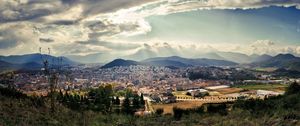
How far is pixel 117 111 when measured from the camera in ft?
289

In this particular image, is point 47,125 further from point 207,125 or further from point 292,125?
point 292,125

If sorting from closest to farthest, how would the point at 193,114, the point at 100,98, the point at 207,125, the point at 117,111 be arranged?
the point at 207,125 → the point at 193,114 → the point at 117,111 → the point at 100,98

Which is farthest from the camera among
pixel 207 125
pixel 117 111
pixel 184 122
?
pixel 117 111

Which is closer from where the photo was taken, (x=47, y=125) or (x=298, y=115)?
(x=47, y=125)

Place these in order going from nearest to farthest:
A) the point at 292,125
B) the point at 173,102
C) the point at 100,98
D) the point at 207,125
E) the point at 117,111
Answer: the point at 292,125
the point at 207,125
the point at 117,111
the point at 100,98
the point at 173,102

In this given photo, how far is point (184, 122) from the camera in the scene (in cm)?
7325

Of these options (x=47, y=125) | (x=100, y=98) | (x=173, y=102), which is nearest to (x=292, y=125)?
(x=47, y=125)

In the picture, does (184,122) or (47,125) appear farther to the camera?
(184,122)

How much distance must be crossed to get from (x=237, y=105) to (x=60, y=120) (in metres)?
38.8

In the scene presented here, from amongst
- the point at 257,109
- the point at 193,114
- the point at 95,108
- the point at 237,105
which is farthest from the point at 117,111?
the point at 257,109

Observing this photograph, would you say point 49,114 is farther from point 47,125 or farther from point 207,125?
point 207,125

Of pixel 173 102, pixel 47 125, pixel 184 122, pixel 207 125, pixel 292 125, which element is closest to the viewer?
pixel 47 125

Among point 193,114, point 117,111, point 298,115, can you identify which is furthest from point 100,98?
point 298,115

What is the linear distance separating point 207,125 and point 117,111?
25925mm
